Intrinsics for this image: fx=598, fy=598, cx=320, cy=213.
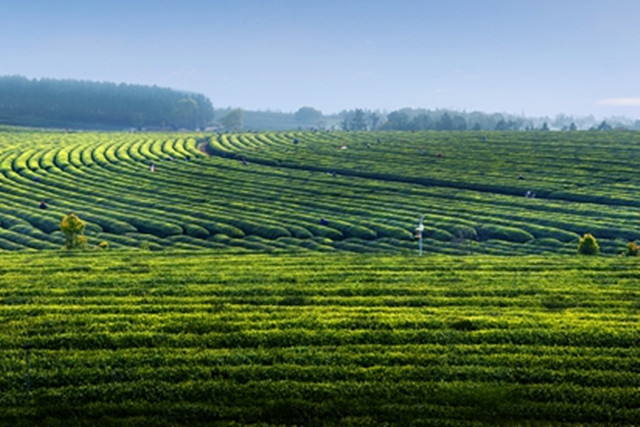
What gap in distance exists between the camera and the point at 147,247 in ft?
162

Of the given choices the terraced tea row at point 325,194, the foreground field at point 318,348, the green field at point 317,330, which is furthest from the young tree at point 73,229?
the foreground field at point 318,348

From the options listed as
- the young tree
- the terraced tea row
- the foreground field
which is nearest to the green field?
the foreground field

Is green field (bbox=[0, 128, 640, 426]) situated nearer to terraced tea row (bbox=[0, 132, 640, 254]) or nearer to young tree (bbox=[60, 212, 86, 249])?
terraced tea row (bbox=[0, 132, 640, 254])

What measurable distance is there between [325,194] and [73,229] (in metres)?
45.6

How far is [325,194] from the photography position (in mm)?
84938

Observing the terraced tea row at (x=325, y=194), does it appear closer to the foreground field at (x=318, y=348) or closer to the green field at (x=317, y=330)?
the green field at (x=317, y=330)

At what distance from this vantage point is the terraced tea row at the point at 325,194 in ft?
187

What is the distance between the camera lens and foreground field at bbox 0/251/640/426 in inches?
625

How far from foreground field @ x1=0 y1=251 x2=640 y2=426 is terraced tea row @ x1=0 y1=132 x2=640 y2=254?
2340cm

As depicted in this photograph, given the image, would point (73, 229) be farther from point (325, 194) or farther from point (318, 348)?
point (325, 194)

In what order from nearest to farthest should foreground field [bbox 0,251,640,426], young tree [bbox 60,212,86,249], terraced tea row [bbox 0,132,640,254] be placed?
foreground field [bbox 0,251,640,426] < young tree [bbox 60,212,86,249] < terraced tea row [bbox 0,132,640,254]

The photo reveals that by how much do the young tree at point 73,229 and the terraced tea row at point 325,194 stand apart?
6431 mm

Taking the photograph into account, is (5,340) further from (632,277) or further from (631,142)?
(631,142)

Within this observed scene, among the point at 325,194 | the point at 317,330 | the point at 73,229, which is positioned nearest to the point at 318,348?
the point at 317,330
